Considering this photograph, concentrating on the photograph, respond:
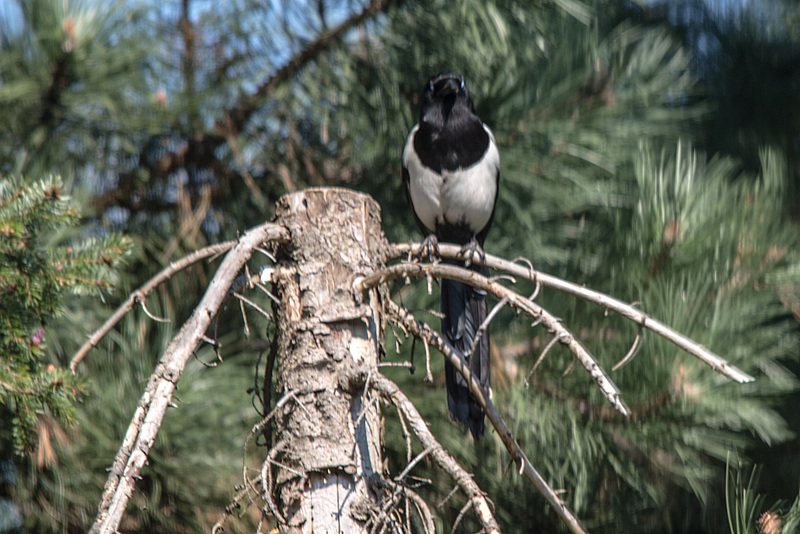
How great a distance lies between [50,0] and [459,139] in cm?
109

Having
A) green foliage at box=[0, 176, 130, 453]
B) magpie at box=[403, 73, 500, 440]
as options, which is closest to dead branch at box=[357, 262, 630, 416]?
green foliage at box=[0, 176, 130, 453]

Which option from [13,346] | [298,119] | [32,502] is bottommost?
[32,502]

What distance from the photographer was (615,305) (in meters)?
1.15

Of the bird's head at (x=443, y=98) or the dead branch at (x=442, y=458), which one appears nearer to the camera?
the dead branch at (x=442, y=458)

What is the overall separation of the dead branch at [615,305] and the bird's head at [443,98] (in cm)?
68

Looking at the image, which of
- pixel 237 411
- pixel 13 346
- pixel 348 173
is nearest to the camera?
pixel 13 346

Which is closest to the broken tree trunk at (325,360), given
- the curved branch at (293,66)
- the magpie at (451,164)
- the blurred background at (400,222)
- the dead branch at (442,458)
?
the dead branch at (442,458)

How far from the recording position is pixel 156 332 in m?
2.04

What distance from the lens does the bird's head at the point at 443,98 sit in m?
1.97

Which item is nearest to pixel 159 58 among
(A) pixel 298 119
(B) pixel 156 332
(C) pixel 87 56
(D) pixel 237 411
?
(C) pixel 87 56

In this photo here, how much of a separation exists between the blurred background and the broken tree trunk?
0.32 metres

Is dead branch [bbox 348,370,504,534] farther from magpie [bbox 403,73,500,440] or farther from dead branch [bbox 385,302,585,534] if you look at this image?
magpie [bbox 403,73,500,440]

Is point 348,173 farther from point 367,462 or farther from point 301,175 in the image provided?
→ point 367,462

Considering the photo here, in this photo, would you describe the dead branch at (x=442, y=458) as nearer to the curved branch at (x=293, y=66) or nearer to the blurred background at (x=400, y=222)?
the blurred background at (x=400, y=222)
